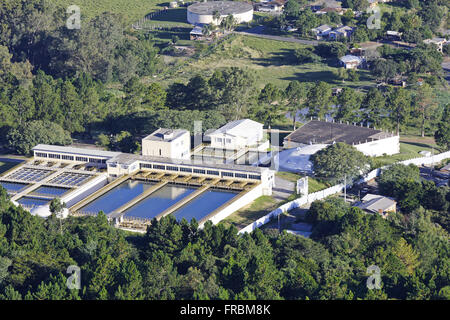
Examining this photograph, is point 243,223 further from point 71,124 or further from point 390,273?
point 71,124

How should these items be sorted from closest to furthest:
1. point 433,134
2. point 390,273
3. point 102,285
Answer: point 102,285 → point 390,273 → point 433,134

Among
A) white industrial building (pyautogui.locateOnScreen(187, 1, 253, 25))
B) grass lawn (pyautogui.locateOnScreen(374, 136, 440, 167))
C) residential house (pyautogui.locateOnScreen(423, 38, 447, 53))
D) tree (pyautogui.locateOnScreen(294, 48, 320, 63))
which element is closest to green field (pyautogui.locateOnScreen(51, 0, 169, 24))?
white industrial building (pyautogui.locateOnScreen(187, 1, 253, 25))

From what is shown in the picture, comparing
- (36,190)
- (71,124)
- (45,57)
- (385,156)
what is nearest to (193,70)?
(45,57)

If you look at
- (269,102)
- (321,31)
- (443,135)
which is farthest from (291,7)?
(443,135)

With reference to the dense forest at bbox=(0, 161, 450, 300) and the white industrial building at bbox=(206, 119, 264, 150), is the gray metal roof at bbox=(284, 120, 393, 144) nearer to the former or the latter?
the white industrial building at bbox=(206, 119, 264, 150)

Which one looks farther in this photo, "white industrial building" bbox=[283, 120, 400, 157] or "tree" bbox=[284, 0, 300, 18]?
"tree" bbox=[284, 0, 300, 18]

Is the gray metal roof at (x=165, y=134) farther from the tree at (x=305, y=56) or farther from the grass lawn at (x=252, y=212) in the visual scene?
the tree at (x=305, y=56)
